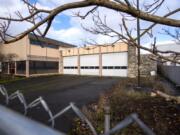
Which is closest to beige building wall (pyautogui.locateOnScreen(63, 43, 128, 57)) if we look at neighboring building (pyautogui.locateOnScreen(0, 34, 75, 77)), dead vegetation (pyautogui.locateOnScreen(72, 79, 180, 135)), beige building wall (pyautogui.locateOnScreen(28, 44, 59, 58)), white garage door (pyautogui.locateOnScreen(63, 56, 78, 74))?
white garage door (pyautogui.locateOnScreen(63, 56, 78, 74))

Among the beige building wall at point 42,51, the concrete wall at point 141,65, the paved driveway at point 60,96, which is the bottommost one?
the paved driveway at point 60,96

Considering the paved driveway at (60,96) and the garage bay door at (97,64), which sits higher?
the garage bay door at (97,64)

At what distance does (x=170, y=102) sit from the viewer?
11844 mm

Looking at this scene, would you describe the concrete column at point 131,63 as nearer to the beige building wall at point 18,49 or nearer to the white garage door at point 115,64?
the white garage door at point 115,64

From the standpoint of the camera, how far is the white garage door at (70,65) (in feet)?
148

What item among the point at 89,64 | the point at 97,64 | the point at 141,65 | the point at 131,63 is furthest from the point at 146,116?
the point at 89,64

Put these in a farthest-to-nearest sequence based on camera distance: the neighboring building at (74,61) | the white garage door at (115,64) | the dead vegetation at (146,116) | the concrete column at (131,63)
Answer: the white garage door at (115,64), the neighboring building at (74,61), the concrete column at (131,63), the dead vegetation at (146,116)

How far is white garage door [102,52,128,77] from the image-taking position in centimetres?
3691

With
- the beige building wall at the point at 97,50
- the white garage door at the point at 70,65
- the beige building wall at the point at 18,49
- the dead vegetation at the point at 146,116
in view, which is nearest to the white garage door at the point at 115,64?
the beige building wall at the point at 97,50

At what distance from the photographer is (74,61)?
45.4 meters

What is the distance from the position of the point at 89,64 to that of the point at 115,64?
5757mm

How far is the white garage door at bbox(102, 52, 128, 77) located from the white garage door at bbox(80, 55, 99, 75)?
153cm

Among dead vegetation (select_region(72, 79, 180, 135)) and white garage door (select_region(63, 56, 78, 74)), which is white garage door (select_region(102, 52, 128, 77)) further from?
dead vegetation (select_region(72, 79, 180, 135))

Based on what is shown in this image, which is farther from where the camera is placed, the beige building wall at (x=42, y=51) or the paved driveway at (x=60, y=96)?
the beige building wall at (x=42, y=51)
